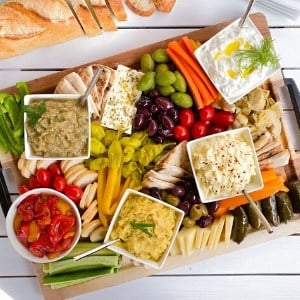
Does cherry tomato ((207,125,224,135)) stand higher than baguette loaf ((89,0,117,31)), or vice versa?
baguette loaf ((89,0,117,31))

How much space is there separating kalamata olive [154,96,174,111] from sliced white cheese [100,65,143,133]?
9cm

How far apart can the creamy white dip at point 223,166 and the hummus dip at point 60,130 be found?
1.48 ft

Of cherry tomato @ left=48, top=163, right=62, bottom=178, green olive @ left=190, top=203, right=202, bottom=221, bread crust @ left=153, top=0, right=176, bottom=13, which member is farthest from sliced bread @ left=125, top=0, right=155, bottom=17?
green olive @ left=190, top=203, right=202, bottom=221

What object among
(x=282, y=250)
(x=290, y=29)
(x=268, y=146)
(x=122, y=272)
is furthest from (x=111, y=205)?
(x=290, y=29)

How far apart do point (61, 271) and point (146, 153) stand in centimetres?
59

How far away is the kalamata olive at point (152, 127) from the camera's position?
2.19 m

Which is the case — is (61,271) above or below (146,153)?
below

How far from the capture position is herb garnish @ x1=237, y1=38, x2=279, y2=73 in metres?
2.13

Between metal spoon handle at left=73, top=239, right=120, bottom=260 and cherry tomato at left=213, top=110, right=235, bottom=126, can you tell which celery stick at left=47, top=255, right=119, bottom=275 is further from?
cherry tomato at left=213, top=110, right=235, bottom=126

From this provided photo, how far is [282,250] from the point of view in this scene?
2.48 meters

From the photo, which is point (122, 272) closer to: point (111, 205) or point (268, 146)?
point (111, 205)

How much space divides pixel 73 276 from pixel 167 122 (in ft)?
2.40

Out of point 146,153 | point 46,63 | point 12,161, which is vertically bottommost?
point 146,153

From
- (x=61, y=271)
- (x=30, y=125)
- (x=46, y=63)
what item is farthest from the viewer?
(x=46, y=63)
